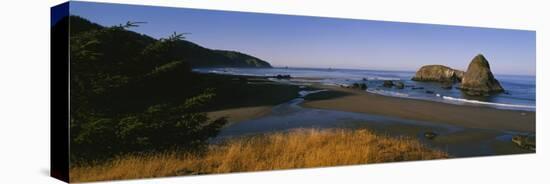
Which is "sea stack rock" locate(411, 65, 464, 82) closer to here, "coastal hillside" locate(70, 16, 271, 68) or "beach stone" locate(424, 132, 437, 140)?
"beach stone" locate(424, 132, 437, 140)

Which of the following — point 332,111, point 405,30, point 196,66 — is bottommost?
point 332,111

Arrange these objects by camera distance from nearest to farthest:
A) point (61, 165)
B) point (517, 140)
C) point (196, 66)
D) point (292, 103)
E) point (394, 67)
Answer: point (61, 165), point (196, 66), point (292, 103), point (394, 67), point (517, 140)

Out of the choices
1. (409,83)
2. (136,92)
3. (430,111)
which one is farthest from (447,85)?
(136,92)

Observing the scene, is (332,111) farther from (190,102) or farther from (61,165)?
(61,165)

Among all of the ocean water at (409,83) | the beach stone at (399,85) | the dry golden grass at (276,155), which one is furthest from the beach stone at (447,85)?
the dry golden grass at (276,155)

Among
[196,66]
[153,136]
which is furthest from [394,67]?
[153,136]

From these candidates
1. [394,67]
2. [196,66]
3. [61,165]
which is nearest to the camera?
[61,165]

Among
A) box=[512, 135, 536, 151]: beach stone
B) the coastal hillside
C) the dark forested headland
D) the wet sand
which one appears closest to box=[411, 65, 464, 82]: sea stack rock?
the wet sand

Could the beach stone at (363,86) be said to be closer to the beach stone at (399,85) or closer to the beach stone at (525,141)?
the beach stone at (399,85)
